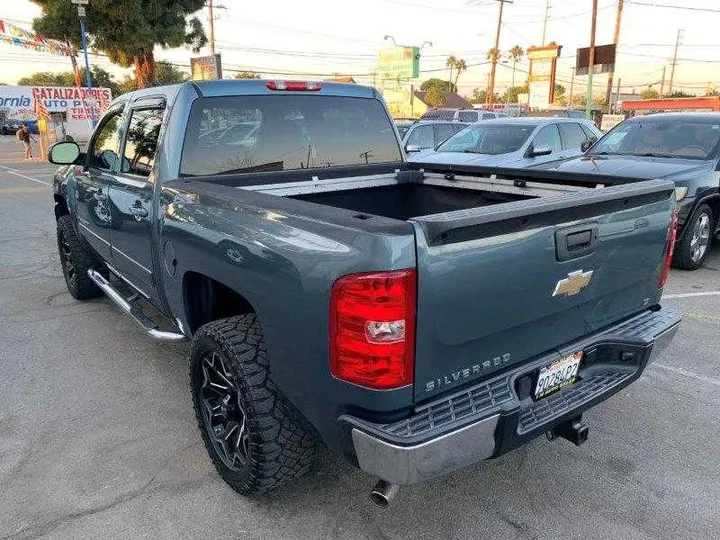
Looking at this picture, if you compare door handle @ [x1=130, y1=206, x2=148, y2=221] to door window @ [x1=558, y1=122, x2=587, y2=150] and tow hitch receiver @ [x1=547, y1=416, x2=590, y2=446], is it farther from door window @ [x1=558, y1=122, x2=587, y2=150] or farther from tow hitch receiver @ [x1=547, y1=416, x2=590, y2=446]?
door window @ [x1=558, y1=122, x2=587, y2=150]

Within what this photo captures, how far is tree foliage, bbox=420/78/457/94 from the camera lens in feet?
305

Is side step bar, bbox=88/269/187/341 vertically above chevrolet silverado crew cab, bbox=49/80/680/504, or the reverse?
chevrolet silverado crew cab, bbox=49/80/680/504

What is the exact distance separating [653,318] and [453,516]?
144cm

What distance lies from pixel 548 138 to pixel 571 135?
0.75 meters

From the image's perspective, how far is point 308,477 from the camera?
2.88 m

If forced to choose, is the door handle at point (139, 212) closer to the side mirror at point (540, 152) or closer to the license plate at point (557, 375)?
the license plate at point (557, 375)

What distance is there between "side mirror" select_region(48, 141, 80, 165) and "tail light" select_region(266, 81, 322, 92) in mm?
1989

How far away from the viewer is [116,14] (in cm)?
2459

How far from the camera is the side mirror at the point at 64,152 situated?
4488mm

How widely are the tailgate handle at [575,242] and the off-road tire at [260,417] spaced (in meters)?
1.27

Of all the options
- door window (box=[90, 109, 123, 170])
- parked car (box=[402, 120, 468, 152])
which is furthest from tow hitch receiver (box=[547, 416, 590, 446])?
parked car (box=[402, 120, 468, 152])

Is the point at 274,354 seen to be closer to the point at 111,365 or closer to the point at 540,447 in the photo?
the point at 540,447

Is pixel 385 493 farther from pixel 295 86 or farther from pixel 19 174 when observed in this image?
pixel 19 174

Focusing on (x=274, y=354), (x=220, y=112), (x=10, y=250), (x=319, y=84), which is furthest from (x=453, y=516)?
(x=10, y=250)
